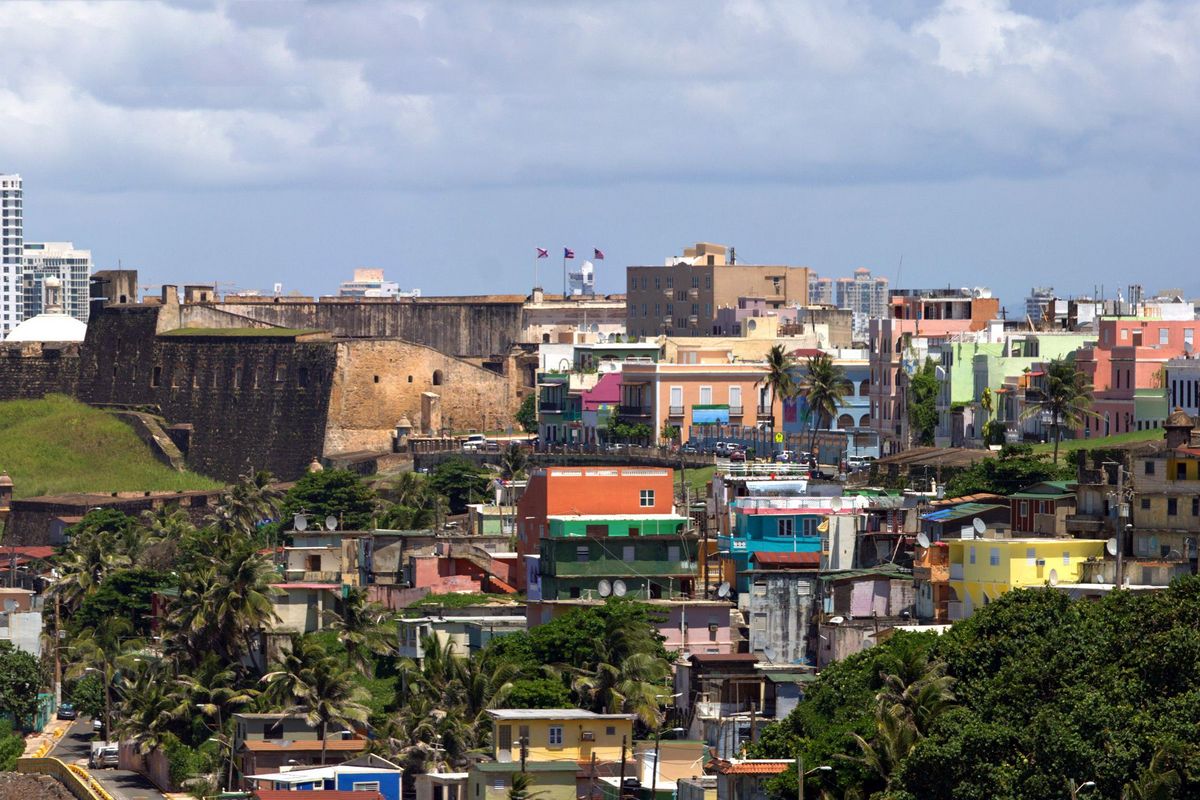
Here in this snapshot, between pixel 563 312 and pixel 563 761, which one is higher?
pixel 563 312

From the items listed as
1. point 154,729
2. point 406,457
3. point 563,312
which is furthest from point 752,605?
point 563,312

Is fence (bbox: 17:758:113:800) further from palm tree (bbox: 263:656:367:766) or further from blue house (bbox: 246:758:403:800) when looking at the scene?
blue house (bbox: 246:758:403:800)

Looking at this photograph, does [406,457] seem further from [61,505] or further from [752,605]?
[752,605]

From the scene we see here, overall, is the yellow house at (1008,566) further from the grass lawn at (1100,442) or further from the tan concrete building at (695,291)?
the tan concrete building at (695,291)

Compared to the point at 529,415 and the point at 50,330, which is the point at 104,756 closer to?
the point at 529,415

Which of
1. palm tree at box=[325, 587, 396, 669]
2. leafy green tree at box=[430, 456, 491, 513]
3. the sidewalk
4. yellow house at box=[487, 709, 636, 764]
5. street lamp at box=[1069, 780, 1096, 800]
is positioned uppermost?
leafy green tree at box=[430, 456, 491, 513]

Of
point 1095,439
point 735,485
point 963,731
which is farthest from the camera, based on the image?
point 1095,439

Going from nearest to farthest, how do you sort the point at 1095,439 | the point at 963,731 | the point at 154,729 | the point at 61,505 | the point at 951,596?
the point at 963,731 → the point at 951,596 → the point at 154,729 → the point at 1095,439 → the point at 61,505

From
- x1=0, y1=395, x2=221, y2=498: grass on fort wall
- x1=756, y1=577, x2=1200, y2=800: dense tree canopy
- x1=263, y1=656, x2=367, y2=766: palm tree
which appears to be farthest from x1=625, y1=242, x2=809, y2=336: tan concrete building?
x1=756, y1=577, x2=1200, y2=800: dense tree canopy

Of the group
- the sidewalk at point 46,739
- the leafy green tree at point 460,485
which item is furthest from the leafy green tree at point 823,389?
the sidewalk at point 46,739
